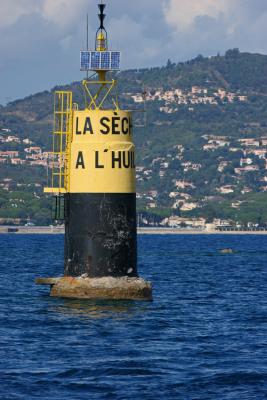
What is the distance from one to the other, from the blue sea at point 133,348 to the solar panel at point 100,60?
8.63 m

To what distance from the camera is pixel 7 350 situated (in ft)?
118

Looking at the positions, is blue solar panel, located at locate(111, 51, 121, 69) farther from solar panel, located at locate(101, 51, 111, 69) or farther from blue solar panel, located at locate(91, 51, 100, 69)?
blue solar panel, located at locate(91, 51, 100, 69)

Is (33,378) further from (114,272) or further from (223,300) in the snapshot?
(223,300)

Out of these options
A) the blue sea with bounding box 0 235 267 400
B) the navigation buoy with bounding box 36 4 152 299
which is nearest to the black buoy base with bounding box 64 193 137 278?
the navigation buoy with bounding box 36 4 152 299

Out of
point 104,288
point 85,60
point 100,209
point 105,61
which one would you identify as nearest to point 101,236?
point 100,209

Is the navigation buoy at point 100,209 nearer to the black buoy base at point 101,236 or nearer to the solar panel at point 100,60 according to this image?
the black buoy base at point 101,236

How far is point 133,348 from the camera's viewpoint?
36188 millimetres

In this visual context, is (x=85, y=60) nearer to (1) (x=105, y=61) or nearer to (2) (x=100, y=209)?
(1) (x=105, y=61)

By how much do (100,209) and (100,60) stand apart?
18.6 feet

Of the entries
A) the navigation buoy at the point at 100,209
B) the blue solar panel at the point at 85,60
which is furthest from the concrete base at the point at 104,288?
the blue solar panel at the point at 85,60

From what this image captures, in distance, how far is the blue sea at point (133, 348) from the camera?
30703 millimetres

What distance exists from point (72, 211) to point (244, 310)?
26.0ft

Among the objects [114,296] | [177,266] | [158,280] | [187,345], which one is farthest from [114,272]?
[177,266]

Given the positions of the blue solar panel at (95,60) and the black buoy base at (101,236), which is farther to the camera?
the blue solar panel at (95,60)
